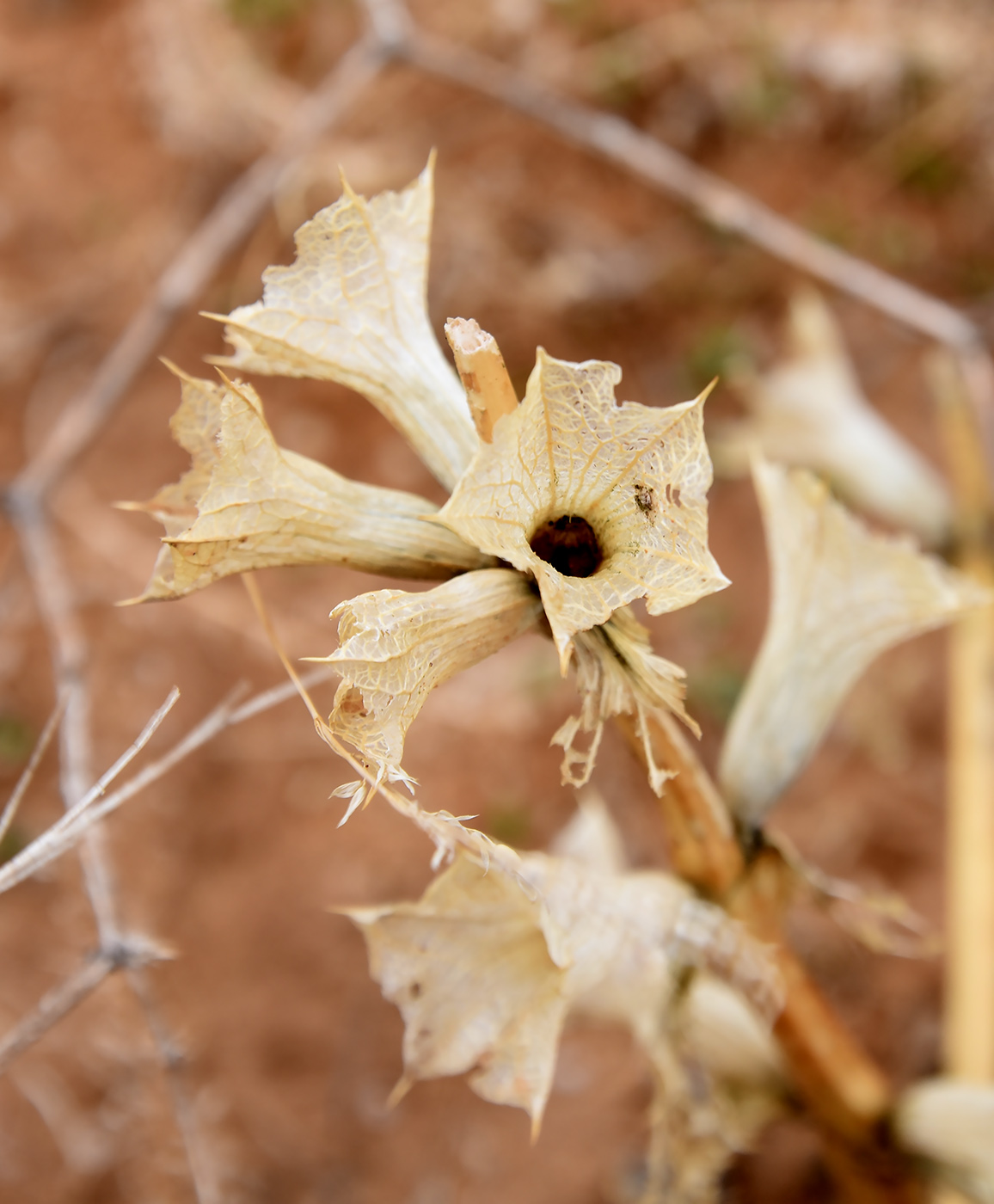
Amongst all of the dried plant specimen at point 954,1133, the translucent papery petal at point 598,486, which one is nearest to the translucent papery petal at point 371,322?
the translucent papery petal at point 598,486

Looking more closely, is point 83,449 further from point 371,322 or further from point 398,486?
point 371,322

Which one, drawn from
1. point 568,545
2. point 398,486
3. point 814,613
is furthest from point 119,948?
point 398,486

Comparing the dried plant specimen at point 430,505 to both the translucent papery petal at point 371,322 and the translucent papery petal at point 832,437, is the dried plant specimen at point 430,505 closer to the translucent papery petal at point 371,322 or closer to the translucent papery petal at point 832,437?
the translucent papery petal at point 371,322

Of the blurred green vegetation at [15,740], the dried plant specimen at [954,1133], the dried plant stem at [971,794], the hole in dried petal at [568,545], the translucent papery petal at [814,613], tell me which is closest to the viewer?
the hole in dried petal at [568,545]

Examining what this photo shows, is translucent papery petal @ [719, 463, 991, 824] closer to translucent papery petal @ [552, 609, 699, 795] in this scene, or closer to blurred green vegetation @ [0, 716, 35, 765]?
translucent papery petal @ [552, 609, 699, 795]

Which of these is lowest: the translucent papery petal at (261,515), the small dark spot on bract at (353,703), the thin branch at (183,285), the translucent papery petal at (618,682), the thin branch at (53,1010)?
the thin branch at (53,1010)
